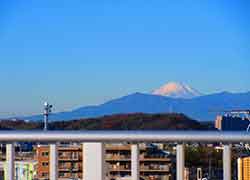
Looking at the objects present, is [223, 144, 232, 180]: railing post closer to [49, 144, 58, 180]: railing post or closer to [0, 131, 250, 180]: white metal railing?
[0, 131, 250, 180]: white metal railing

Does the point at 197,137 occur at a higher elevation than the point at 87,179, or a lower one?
higher

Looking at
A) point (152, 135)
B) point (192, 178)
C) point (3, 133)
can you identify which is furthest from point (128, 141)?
point (3, 133)

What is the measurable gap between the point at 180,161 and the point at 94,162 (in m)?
0.41

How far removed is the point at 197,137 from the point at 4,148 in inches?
35.7

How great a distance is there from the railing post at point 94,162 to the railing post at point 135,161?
0.15 m

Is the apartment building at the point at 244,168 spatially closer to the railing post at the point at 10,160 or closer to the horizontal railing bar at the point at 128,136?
the horizontal railing bar at the point at 128,136

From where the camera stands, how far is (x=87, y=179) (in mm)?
3250

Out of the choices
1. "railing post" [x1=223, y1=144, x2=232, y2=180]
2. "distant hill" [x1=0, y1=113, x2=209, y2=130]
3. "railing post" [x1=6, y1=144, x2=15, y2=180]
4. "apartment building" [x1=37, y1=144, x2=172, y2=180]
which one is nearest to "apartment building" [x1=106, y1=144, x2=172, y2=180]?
"apartment building" [x1=37, y1=144, x2=172, y2=180]

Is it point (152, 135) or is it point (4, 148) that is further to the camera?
point (4, 148)

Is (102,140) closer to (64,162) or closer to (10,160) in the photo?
(64,162)

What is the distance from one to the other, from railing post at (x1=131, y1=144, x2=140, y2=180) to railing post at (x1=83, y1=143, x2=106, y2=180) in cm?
15

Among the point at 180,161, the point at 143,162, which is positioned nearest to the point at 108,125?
the point at 143,162

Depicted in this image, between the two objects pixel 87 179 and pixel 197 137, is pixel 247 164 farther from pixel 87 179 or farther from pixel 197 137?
pixel 87 179

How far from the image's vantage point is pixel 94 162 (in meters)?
3.24
